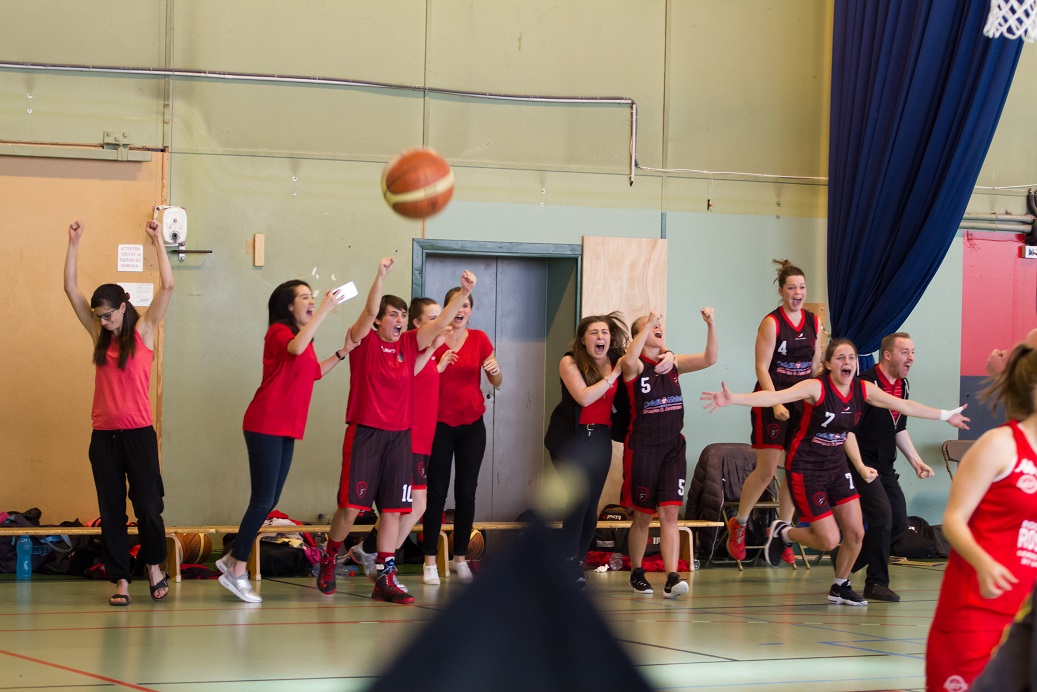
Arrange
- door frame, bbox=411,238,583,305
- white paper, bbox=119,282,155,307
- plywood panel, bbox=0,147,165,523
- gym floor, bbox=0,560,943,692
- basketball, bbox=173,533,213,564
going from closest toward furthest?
gym floor, bbox=0,560,943,692, basketball, bbox=173,533,213,564, plywood panel, bbox=0,147,165,523, white paper, bbox=119,282,155,307, door frame, bbox=411,238,583,305

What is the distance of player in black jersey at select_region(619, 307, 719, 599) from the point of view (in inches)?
307

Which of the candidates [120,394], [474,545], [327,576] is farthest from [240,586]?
[474,545]

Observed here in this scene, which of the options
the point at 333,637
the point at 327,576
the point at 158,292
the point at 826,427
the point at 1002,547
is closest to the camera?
the point at 1002,547

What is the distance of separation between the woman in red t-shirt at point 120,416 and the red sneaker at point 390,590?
53.7 inches

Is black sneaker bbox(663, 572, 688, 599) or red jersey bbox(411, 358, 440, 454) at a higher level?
red jersey bbox(411, 358, 440, 454)

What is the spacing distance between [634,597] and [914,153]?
4976 mm

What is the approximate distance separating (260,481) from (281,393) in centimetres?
55

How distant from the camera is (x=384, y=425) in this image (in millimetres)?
7270

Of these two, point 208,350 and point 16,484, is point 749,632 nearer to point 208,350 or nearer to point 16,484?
point 208,350

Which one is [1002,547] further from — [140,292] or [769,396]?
[140,292]

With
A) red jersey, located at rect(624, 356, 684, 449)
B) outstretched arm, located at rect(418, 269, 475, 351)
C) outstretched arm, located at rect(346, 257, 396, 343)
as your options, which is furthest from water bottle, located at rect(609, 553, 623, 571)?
outstretched arm, located at rect(346, 257, 396, 343)

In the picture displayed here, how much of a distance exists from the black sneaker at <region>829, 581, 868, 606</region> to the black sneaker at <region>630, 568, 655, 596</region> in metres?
1.23

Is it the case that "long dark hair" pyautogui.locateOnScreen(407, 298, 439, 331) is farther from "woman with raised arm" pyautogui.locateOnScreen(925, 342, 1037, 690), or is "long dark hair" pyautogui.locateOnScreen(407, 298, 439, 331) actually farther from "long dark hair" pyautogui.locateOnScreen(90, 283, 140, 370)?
"woman with raised arm" pyautogui.locateOnScreen(925, 342, 1037, 690)

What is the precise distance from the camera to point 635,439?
26.0 feet
